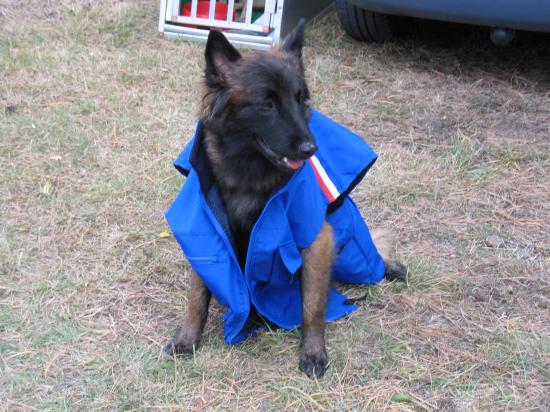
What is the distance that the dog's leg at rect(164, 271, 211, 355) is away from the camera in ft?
9.95

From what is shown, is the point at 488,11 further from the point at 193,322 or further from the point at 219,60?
the point at 193,322

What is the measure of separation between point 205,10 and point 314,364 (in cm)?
469

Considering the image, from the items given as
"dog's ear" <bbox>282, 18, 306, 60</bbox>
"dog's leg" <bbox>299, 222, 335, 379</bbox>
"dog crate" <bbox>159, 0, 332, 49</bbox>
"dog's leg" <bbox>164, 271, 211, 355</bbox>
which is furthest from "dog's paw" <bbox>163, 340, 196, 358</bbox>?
"dog crate" <bbox>159, 0, 332, 49</bbox>

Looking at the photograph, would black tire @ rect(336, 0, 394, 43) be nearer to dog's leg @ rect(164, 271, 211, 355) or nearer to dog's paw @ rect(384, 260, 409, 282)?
dog's paw @ rect(384, 260, 409, 282)

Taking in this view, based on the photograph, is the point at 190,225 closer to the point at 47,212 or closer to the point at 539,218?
the point at 47,212

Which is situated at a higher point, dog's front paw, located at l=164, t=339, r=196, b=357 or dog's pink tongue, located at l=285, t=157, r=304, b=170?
dog's pink tongue, located at l=285, t=157, r=304, b=170

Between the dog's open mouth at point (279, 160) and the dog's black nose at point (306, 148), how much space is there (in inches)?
2.5

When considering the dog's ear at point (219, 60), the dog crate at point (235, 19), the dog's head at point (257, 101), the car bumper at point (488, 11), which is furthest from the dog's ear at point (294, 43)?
the dog crate at point (235, 19)

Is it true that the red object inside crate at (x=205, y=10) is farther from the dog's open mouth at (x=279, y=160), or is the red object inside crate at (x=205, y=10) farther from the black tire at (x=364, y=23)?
the dog's open mouth at (x=279, y=160)

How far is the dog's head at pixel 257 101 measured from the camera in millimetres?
2668

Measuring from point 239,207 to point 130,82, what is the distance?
10.1 ft

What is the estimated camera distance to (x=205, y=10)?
6785 mm

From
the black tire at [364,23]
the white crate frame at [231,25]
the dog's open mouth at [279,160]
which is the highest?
the dog's open mouth at [279,160]

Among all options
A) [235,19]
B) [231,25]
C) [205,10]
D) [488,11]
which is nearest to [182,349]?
[488,11]
